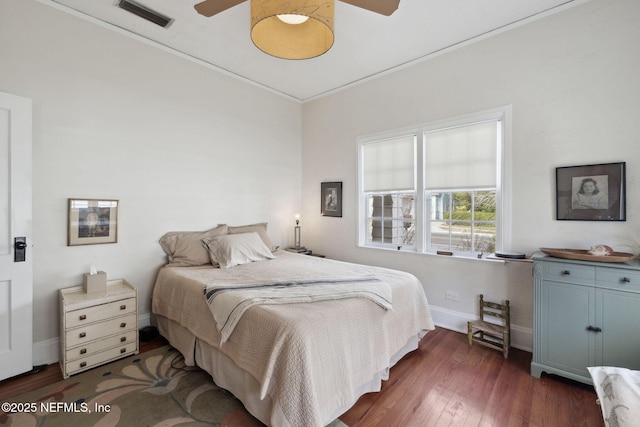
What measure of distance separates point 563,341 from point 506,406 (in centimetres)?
70

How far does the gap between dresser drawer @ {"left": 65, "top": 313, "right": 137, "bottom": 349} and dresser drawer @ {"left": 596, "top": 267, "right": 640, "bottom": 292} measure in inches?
148

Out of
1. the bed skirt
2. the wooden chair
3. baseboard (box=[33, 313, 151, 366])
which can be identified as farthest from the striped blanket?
baseboard (box=[33, 313, 151, 366])

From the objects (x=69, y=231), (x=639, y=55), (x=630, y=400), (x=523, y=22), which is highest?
(x=523, y=22)

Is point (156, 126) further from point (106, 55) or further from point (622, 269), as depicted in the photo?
point (622, 269)

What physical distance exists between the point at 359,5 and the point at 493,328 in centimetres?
290

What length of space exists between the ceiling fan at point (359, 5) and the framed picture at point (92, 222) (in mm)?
2003

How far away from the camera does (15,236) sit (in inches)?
86.0

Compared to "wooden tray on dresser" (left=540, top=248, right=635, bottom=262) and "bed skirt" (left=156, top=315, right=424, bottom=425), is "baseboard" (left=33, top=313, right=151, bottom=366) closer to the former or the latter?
"bed skirt" (left=156, top=315, right=424, bottom=425)

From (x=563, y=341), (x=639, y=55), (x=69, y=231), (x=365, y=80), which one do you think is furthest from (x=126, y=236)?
(x=639, y=55)

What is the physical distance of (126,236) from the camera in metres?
2.85

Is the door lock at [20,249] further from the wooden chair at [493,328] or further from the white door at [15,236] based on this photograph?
the wooden chair at [493,328]

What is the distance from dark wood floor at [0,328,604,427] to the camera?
5.84 ft

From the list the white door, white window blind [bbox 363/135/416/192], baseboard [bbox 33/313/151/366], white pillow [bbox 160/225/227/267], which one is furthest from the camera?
white window blind [bbox 363/135/416/192]

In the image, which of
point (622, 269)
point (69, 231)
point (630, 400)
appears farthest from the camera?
point (69, 231)
